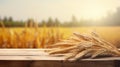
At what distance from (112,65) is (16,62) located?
455 millimetres

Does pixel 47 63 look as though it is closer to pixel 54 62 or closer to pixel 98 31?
pixel 54 62

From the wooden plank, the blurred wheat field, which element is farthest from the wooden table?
the blurred wheat field

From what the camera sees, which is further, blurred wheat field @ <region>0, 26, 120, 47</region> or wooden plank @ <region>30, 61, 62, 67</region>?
blurred wheat field @ <region>0, 26, 120, 47</region>

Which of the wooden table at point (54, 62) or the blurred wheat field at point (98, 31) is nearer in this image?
the wooden table at point (54, 62)

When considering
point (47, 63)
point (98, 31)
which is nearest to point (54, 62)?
point (47, 63)

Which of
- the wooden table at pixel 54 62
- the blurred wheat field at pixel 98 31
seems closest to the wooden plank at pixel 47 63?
the wooden table at pixel 54 62

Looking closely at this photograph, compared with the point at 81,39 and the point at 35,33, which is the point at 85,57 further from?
the point at 35,33

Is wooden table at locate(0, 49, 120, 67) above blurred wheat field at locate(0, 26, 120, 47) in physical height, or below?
below

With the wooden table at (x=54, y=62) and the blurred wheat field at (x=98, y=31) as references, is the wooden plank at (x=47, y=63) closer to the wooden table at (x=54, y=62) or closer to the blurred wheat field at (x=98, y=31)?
the wooden table at (x=54, y=62)

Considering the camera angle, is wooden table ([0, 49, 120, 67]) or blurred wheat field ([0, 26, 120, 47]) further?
blurred wheat field ([0, 26, 120, 47])

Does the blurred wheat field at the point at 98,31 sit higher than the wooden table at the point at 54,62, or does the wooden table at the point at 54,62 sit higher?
the blurred wheat field at the point at 98,31

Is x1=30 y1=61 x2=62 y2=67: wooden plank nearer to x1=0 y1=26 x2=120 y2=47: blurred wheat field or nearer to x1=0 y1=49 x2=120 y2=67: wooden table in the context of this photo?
x1=0 y1=49 x2=120 y2=67: wooden table

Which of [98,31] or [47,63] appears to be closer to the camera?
[47,63]

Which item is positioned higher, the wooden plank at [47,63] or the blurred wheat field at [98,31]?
the blurred wheat field at [98,31]
